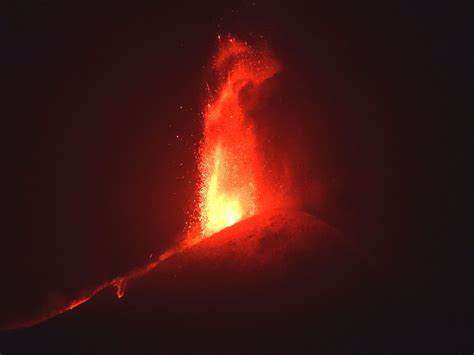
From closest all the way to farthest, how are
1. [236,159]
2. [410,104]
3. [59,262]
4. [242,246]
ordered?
1. [242,246]
2. [410,104]
3. [236,159]
4. [59,262]

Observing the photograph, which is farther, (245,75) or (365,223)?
(245,75)

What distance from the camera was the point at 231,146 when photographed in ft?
35.1

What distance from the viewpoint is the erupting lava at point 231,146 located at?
10.1 m

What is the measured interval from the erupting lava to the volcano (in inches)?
109

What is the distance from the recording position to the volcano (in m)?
5.70

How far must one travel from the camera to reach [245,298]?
607 cm

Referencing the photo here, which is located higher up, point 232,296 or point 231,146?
point 231,146

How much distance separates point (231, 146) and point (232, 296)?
5237 mm

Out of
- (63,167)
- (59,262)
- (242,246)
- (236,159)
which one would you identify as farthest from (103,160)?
(242,246)

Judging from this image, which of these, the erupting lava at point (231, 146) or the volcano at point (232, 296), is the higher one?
the erupting lava at point (231, 146)

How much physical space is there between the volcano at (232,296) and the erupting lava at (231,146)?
276 centimetres

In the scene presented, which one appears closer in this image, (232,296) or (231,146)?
(232,296)

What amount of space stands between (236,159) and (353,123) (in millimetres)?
3184

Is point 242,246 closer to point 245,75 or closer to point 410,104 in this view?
point 410,104
